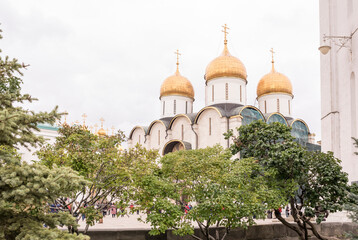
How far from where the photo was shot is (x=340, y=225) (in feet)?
43.2

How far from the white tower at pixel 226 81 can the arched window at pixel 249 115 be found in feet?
8.13

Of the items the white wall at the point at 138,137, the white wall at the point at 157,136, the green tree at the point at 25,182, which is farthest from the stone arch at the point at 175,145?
the green tree at the point at 25,182

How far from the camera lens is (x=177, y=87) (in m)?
32.7

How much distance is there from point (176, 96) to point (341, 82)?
63.5 feet

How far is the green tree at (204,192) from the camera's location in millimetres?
8578

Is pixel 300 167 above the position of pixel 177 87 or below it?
below

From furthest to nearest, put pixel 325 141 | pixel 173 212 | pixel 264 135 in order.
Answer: pixel 325 141, pixel 264 135, pixel 173 212

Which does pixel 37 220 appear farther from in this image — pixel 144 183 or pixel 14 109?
pixel 144 183

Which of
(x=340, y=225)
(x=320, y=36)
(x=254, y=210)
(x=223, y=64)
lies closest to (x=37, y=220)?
(x=254, y=210)

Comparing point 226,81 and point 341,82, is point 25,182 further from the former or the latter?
point 226,81

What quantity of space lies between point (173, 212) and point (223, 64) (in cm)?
2122

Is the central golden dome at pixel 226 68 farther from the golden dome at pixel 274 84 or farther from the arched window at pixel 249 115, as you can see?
the golden dome at pixel 274 84

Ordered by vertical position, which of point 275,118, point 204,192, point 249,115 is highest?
point 275,118

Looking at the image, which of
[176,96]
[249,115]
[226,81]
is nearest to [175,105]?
[176,96]
